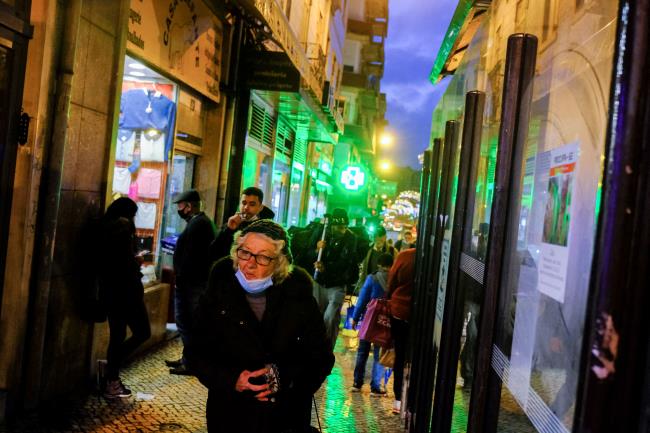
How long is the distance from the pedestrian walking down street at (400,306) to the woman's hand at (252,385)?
134 inches

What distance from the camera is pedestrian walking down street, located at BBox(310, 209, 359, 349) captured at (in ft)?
24.0

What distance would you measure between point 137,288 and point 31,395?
133 centimetres

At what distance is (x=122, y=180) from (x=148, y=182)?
0.36 metres

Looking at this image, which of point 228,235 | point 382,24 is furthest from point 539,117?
point 382,24

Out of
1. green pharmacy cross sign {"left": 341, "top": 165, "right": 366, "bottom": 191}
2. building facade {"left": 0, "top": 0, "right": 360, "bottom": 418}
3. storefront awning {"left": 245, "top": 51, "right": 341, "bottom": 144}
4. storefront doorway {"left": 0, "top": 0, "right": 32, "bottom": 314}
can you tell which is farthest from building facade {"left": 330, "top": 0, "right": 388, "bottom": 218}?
storefront doorway {"left": 0, "top": 0, "right": 32, "bottom": 314}

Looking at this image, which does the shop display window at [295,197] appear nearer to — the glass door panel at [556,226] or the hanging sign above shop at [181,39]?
the hanging sign above shop at [181,39]

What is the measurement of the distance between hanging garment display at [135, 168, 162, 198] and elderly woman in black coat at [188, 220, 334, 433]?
4.90 meters

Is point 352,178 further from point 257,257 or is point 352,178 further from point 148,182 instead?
point 257,257

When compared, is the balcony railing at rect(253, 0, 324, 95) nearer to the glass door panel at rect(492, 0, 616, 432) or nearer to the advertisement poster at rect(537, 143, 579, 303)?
the glass door panel at rect(492, 0, 616, 432)

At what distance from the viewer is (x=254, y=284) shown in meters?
3.06

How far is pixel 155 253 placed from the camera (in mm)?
7773

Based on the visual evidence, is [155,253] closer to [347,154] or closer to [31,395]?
[31,395]

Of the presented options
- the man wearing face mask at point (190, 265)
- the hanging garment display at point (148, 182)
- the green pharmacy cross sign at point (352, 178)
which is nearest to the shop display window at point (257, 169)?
the hanging garment display at point (148, 182)

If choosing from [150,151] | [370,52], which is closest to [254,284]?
[150,151]
